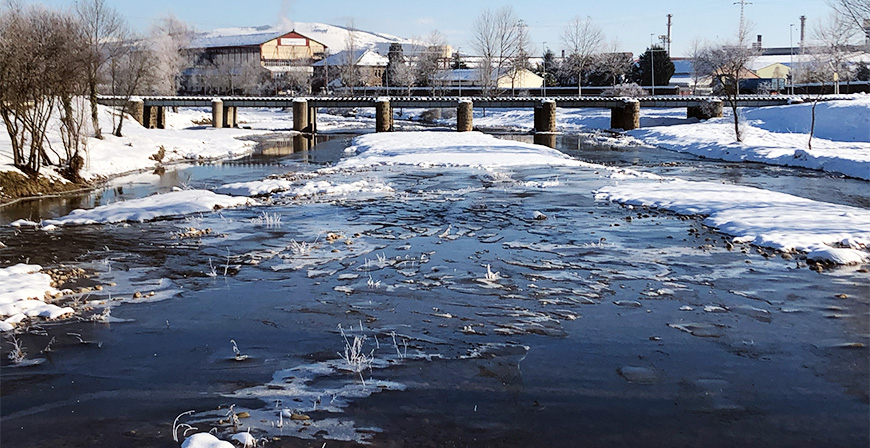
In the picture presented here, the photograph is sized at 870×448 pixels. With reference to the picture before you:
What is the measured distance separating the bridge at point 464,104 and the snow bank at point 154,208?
1744 inches

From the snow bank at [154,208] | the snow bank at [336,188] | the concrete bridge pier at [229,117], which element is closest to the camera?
the snow bank at [154,208]

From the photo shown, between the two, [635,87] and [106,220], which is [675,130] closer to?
[635,87]

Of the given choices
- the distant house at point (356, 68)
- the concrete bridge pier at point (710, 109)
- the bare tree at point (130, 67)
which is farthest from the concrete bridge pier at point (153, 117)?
the distant house at point (356, 68)

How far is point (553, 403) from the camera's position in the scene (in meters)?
7.50

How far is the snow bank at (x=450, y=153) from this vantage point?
35125mm

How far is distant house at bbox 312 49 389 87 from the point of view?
120375mm

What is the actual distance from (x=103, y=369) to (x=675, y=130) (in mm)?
52751

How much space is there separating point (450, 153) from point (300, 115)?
3562 centimetres

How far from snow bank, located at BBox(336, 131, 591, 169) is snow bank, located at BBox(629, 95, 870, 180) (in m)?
9.44

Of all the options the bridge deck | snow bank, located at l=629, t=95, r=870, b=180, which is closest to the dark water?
snow bank, located at l=629, t=95, r=870, b=180

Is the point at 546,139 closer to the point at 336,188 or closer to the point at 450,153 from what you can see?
the point at 450,153

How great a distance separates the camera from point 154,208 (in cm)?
2006

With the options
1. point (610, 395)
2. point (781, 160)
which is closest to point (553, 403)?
→ point (610, 395)

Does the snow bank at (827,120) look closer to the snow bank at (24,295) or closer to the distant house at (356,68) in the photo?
the snow bank at (24,295)
